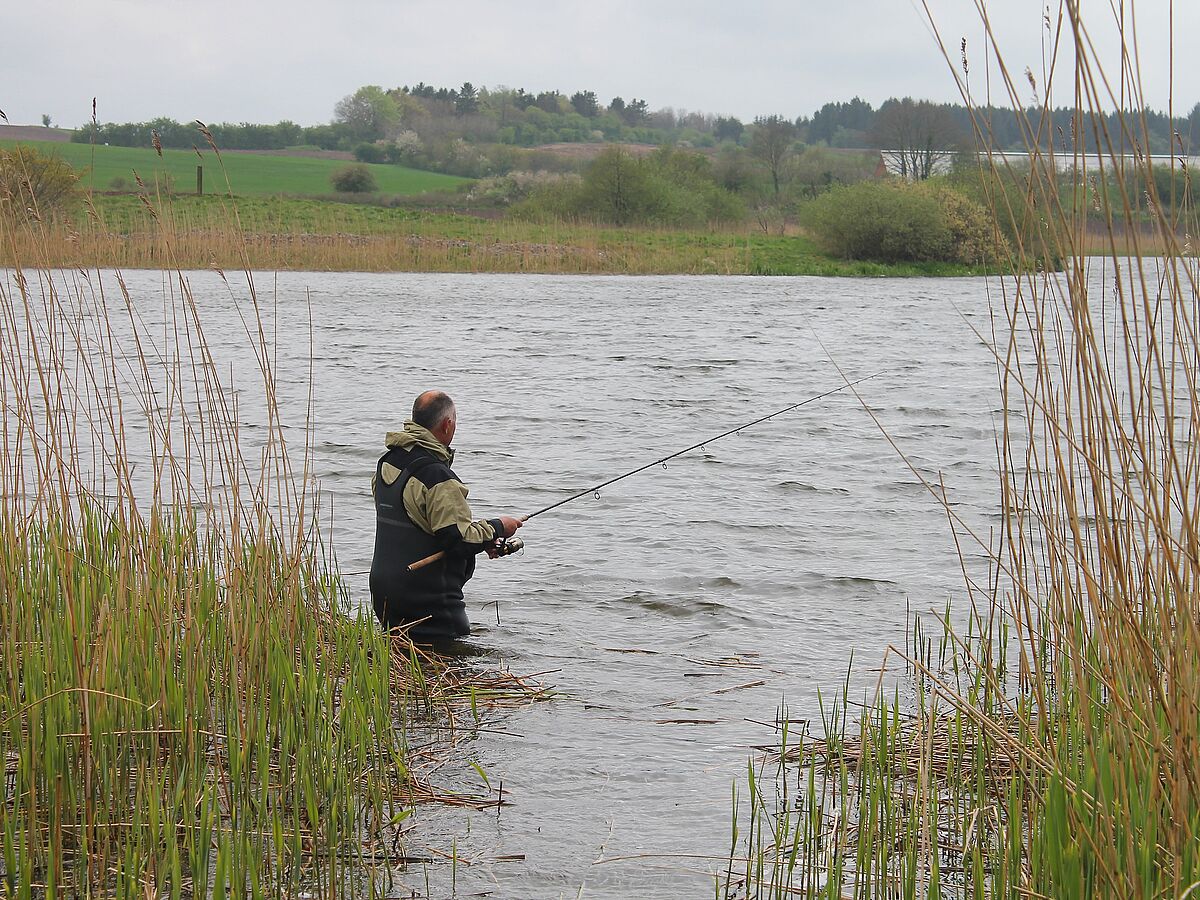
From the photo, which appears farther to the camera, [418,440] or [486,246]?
[486,246]

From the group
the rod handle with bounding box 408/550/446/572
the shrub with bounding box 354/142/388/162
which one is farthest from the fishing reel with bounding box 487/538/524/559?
the shrub with bounding box 354/142/388/162

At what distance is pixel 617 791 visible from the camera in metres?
5.33

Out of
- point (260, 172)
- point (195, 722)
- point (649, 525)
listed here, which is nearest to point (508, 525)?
point (195, 722)

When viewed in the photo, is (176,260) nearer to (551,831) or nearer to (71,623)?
(71,623)

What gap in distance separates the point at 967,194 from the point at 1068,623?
51.8 meters

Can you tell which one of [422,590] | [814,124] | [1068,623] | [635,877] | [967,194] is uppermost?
[814,124]

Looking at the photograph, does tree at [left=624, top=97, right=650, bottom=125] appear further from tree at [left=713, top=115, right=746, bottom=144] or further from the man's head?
the man's head

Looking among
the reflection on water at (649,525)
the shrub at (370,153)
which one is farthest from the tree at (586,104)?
the reflection on water at (649,525)

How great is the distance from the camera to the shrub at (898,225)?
162ft

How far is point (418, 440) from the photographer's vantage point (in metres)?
6.61

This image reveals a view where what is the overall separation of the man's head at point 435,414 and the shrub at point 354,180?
6617cm

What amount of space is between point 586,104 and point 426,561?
139 m

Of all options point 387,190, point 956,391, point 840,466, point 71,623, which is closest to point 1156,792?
point 71,623

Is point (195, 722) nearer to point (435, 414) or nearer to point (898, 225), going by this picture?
point (435, 414)
